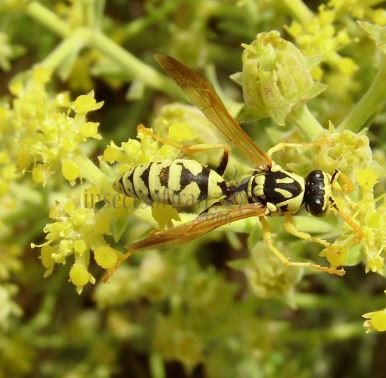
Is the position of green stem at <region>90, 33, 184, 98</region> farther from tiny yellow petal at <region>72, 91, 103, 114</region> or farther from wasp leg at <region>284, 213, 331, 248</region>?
wasp leg at <region>284, 213, 331, 248</region>

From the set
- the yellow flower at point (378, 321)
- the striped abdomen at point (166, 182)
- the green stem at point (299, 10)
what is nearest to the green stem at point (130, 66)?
the green stem at point (299, 10)

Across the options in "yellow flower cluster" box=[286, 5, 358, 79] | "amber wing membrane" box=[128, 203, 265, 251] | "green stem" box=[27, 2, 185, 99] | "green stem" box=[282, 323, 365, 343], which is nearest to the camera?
"amber wing membrane" box=[128, 203, 265, 251]

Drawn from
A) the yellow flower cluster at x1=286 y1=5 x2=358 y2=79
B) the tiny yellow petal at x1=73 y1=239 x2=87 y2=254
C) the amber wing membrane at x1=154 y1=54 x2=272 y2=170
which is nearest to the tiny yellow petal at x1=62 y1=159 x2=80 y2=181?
the tiny yellow petal at x1=73 y1=239 x2=87 y2=254

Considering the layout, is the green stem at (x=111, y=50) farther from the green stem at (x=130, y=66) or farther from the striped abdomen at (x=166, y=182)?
the striped abdomen at (x=166, y=182)

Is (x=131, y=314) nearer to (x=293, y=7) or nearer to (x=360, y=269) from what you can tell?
(x=360, y=269)

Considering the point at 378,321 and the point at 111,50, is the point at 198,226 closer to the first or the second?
the point at 378,321

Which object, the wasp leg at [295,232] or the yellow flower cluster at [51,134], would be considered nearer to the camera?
the wasp leg at [295,232]

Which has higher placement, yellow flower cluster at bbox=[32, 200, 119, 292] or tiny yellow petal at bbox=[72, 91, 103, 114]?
tiny yellow petal at bbox=[72, 91, 103, 114]

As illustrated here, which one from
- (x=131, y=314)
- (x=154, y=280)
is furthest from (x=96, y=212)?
(x=131, y=314)
